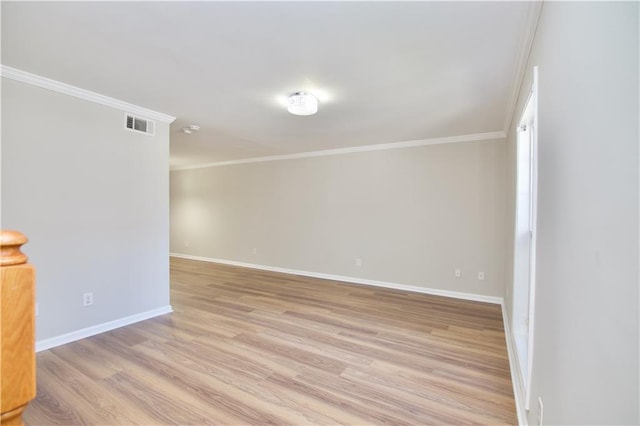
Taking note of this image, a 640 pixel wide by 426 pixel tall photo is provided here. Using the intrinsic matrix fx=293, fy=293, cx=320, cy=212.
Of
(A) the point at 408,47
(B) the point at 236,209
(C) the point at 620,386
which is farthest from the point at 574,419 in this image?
(B) the point at 236,209

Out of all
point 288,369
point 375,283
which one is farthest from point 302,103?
point 375,283

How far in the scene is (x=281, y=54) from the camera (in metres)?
2.13

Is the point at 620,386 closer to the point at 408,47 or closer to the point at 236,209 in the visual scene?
the point at 408,47

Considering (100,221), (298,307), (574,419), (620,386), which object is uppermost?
(100,221)

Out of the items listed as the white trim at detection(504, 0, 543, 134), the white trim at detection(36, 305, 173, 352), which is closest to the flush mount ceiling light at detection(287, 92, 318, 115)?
the white trim at detection(504, 0, 543, 134)

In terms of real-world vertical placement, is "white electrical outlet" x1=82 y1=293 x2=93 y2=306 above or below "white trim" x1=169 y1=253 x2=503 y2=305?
above

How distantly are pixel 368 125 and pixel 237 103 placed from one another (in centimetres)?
169

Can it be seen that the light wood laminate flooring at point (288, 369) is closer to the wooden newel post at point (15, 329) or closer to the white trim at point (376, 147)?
the wooden newel post at point (15, 329)

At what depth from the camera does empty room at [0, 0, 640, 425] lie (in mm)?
802

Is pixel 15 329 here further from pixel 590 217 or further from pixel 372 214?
pixel 372 214

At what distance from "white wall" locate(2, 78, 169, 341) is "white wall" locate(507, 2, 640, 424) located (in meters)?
3.68

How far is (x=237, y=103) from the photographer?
3.10 m

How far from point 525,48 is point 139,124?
371cm

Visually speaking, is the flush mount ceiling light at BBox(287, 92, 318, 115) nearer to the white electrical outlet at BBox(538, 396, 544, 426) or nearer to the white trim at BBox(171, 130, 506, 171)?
the white trim at BBox(171, 130, 506, 171)
